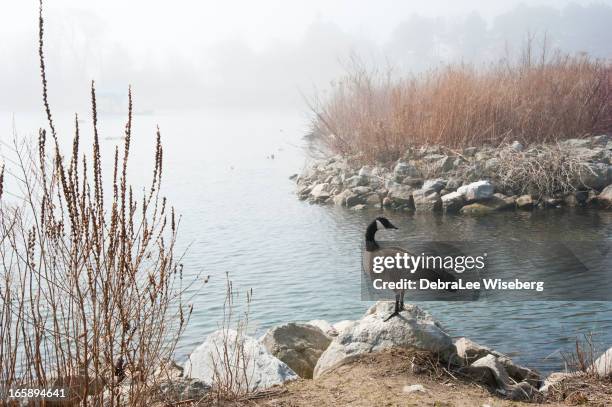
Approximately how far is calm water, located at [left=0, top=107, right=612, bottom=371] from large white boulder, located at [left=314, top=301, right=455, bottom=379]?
1328 millimetres

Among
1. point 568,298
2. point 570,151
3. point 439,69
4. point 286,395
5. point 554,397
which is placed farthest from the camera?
point 439,69

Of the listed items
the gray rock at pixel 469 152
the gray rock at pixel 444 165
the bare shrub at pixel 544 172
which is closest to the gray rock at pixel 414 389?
the bare shrub at pixel 544 172

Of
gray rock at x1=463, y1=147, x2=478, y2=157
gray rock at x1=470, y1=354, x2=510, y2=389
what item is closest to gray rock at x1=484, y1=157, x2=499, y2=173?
gray rock at x1=463, y1=147, x2=478, y2=157

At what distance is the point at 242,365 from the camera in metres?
3.62

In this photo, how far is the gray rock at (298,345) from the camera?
4.30m

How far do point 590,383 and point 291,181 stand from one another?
435 inches

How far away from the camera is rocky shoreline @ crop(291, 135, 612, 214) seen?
10.6 m

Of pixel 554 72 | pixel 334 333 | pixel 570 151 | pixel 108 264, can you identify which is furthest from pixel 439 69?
pixel 108 264

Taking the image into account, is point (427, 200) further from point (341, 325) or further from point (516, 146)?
point (341, 325)

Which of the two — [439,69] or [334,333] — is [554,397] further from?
[439,69]

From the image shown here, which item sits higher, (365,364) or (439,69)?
(439,69)

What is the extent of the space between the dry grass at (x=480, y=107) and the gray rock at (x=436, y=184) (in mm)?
1466

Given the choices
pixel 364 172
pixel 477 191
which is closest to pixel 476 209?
pixel 477 191

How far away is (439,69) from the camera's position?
13.6m
